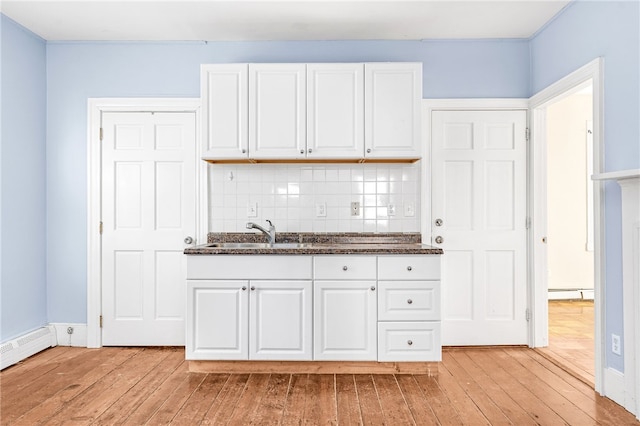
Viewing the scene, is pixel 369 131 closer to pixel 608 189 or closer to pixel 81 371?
pixel 608 189

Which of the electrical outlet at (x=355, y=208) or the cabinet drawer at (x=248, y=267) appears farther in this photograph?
the electrical outlet at (x=355, y=208)

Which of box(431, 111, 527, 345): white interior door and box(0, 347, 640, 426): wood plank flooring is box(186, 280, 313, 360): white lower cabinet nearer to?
box(0, 347, 640, 426): wood plank flooring

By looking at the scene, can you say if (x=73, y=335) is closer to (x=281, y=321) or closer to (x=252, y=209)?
(x=252, y=209)

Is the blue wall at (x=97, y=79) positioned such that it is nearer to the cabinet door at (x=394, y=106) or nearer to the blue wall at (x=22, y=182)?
the blue wall at (x=22, y=182)

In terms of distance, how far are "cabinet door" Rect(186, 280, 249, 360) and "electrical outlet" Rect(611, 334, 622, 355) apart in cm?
228

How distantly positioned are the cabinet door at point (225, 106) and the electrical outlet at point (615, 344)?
2.68 m

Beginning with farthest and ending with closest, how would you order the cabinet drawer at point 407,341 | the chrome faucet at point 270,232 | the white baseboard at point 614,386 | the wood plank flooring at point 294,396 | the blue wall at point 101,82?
the blue wall at point 101,82 → the chrome faucet at point 270,232 → the cabinet drawer at point 407,341 → the white baseboard at point 614,386 → the wood plank flooring at point 294,396

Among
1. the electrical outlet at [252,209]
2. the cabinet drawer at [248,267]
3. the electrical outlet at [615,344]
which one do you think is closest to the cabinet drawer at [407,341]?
the cabinet drawer at [248,267]

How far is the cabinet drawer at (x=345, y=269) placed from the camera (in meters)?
2.67

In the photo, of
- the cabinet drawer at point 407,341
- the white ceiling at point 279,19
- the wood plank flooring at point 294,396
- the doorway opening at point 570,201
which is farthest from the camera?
the doorway opening at point 570,201

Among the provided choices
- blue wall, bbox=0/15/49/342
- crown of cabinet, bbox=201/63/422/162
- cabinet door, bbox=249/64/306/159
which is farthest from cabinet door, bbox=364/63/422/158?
blue wall, bbox=0/15/49/342

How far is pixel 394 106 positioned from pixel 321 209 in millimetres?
1011

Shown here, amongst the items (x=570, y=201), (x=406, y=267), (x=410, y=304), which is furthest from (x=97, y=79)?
(x=570, y=201)

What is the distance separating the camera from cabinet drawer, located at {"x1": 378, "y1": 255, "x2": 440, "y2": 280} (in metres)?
2.66
